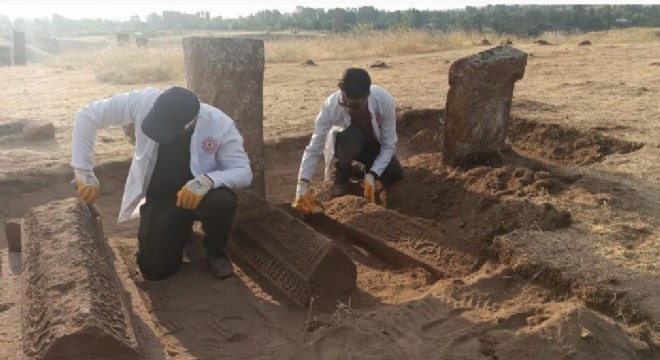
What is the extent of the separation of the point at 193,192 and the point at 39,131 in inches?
159

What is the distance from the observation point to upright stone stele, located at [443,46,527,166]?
538 centimetres

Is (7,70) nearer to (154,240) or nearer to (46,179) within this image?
(46,179)

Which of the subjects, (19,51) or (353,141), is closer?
(353,141)

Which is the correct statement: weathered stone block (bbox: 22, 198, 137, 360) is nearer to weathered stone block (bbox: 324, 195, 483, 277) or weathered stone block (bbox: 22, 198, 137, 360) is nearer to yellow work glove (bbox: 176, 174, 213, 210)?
yellow work glove (bbox: 176, 174, 213, 210)

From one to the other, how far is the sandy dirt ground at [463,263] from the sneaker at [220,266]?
69mm

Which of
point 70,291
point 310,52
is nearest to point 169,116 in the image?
point 70,291

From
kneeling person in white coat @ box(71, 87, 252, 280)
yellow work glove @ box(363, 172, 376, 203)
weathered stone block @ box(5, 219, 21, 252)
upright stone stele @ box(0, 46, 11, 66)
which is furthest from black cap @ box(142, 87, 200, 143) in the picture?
upright stone stele @ box(0, 46, 11, 66)

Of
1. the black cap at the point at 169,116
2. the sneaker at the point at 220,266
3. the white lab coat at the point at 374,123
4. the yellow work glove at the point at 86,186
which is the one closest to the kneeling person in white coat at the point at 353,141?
the white lab coat at the point at 374,123

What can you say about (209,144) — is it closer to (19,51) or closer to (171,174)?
(171,174)

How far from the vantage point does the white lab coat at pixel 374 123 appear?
5.03 m

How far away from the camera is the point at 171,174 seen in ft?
13.1

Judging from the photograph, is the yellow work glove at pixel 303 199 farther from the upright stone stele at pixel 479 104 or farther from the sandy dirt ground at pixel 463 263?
the upright stone stele at pixel 479 104

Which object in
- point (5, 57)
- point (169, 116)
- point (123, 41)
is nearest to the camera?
point (169, 116)

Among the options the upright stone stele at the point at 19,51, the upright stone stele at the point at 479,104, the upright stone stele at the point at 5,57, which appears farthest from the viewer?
the upright stone stele at the point at 5,57
